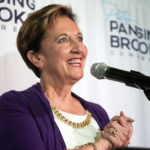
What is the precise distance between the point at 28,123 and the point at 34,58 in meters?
0.45

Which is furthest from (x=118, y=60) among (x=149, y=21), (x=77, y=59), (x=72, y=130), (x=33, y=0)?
(x=72, y=130)

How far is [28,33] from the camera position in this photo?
57.8 inches

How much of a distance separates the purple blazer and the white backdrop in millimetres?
590

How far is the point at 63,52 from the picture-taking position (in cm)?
138

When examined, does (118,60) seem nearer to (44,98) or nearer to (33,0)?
(33,0)

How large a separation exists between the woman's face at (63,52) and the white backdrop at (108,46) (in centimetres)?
50

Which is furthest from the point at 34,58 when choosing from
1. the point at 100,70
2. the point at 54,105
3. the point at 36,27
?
the point at 100,70

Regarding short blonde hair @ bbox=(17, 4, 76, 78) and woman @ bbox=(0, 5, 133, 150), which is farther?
short blonde hair @ bbox=(17, 4, 76, 78)

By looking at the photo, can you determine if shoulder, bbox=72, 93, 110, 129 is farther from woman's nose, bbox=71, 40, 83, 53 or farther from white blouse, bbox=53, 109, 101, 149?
woman's nose, bbox=71, 40, 83, 53

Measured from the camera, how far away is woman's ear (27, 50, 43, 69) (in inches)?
58.6

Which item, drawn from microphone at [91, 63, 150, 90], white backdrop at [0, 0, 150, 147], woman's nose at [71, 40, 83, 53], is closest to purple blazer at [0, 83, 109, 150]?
woman's nose at [71, 40, 83, 53]

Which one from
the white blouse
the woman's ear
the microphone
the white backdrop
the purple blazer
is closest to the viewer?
the microphone

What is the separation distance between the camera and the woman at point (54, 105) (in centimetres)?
116

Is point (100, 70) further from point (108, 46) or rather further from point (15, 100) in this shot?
point (108, 46)
